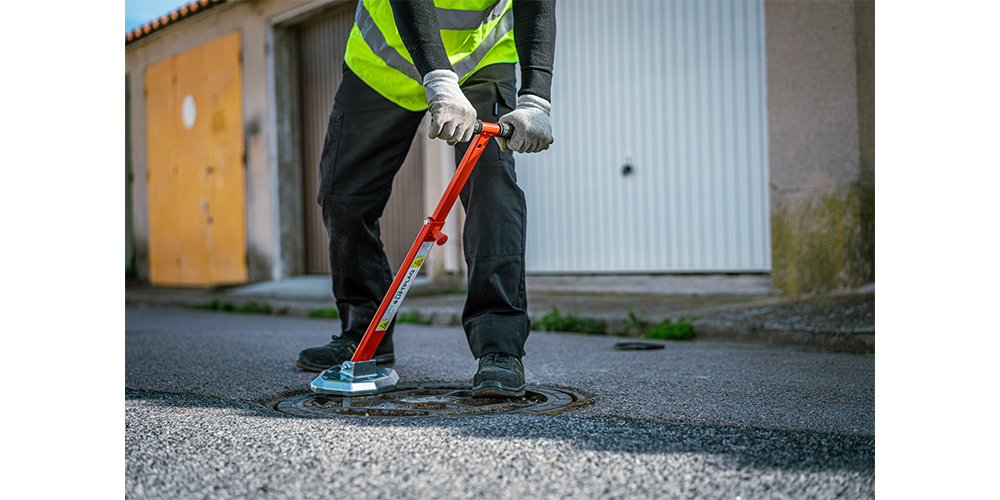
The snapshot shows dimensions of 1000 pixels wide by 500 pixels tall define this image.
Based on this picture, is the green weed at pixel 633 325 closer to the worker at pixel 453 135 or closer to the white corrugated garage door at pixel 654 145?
the white corrugated garage door at pixel 654 145

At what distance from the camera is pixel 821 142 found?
4.56 metres

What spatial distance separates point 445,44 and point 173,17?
25.5ft

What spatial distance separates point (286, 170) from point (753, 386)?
6871 millimetres

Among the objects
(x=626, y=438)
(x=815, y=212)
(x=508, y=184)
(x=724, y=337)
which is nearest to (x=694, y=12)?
(x=815, y=212)

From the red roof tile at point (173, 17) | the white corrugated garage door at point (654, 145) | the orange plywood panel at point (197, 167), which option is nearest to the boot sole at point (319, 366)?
the white corrugated garage door at point (654, 145)

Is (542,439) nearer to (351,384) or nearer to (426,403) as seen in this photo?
(426,403)

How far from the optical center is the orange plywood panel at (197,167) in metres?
8.64

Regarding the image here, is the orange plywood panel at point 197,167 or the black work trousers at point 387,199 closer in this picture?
the black work trousers at point 387,199

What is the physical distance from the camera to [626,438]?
1.65 meters

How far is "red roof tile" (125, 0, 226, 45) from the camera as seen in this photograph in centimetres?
866

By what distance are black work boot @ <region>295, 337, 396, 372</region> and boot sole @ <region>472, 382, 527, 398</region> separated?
64cm

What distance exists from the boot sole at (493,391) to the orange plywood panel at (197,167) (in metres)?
7.02

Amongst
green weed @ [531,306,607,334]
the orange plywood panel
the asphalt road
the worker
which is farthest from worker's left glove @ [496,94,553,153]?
the orange plywood panel

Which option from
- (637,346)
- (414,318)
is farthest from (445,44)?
(414,318)
